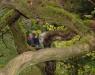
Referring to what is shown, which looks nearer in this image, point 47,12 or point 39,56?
point 39,56

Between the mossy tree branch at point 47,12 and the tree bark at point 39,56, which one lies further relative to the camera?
the mossy tree branch at point 47,12

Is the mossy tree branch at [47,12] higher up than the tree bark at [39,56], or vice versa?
the mossy tree branch at [47,12]

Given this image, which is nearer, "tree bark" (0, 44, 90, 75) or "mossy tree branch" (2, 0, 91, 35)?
"tree bark" (0, 44, 90, 75)

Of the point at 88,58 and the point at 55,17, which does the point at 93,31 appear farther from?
the point at 88,58

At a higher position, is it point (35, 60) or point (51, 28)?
point (35, 60)

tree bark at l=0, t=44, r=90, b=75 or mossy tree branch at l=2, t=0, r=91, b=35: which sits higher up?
mossy tree branch at l=2, t=0, r=91, b=35

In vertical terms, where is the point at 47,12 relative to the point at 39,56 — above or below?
above

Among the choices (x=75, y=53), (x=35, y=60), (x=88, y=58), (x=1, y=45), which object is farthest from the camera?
(x=1, y=45)

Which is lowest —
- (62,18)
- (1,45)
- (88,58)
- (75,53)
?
(1,45)

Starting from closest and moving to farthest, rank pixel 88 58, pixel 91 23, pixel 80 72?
pixel 91 23, pixel 88 58, pixel 80 72

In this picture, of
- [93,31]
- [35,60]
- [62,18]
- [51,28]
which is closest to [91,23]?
[93,31]

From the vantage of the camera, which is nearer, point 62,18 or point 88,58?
point 62,18
